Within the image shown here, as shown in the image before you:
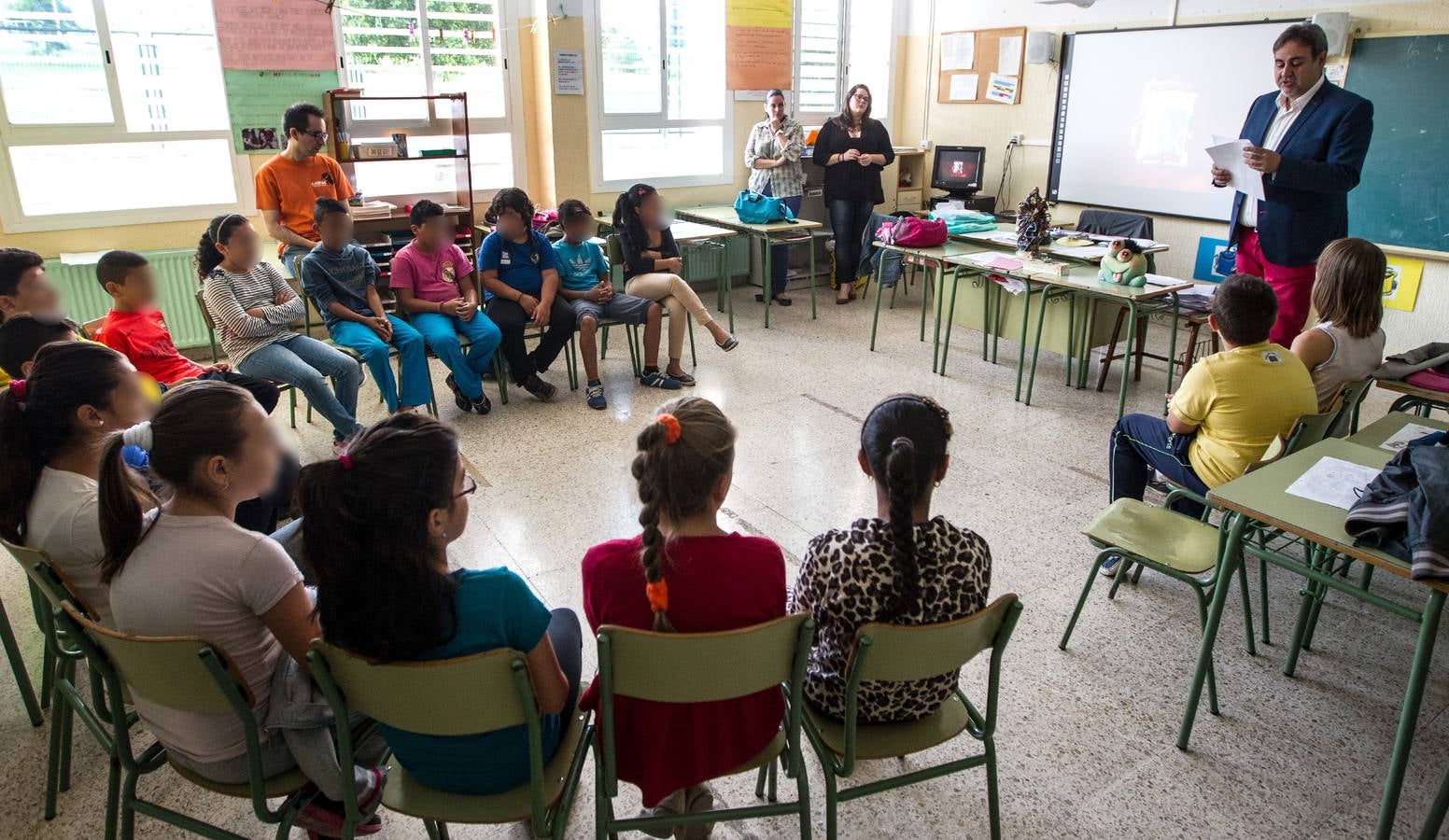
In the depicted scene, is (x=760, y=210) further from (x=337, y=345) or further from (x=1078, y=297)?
(x=337, y=345)

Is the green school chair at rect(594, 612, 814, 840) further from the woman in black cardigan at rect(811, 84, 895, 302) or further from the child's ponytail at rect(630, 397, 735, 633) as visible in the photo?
the woman in black cardigan at rect(811, 84, 895, 302)

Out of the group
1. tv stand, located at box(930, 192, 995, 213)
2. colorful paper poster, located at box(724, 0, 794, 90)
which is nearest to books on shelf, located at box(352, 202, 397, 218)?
colorful paper poster, located at box(724, 0, 794, 90)

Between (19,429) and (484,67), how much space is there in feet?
14.9

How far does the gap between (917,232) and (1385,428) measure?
290 centimetres

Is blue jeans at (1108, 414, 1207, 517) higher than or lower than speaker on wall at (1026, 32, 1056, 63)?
lower

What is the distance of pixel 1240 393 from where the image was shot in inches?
102

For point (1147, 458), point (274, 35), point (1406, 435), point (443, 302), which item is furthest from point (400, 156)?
point (1406, 435)

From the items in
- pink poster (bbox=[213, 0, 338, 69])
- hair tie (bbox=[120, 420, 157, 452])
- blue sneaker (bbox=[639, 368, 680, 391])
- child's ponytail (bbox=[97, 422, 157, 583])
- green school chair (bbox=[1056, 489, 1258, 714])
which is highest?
pink poster (bbox=[213, 0, 338, 69])

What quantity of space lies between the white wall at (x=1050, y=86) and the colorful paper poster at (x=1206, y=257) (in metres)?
0.04

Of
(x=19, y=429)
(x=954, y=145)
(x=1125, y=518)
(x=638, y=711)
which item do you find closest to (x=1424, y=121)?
(x=954, y=145)

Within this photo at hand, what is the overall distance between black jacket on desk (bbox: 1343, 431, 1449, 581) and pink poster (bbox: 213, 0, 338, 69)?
5432mm

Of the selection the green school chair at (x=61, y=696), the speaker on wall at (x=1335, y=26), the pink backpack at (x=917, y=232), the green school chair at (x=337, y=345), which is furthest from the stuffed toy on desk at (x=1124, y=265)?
the green school chair at (x=61, y=696)

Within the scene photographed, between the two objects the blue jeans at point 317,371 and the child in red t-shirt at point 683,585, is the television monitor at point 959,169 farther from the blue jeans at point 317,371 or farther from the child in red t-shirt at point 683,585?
the child in red t-shirt at point 683,585

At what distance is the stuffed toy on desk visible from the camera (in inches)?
167
